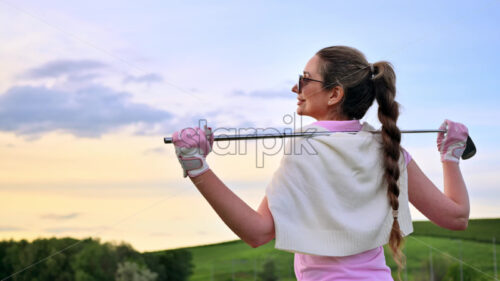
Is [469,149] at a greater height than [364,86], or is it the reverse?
[364,86]

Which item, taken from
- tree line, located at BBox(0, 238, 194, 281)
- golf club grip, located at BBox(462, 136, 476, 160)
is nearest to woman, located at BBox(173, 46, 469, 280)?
golf club grip, located at BBox(462, 136, 476, 160)

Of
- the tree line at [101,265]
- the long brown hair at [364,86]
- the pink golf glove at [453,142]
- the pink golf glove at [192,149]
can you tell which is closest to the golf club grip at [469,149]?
the pink golf glove at [453,142]

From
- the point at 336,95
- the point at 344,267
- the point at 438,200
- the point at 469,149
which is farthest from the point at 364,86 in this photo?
the point at 469,149

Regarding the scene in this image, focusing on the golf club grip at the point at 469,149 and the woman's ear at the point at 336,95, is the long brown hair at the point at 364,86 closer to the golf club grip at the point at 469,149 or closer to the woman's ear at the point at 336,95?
the woman's ear at the point at 336,95

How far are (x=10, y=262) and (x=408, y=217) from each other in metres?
7.75

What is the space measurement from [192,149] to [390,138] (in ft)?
2.56

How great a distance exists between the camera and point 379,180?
6.72ft

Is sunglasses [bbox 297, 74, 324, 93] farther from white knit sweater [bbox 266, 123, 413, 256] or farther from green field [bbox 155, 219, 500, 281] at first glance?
green field [bbox 155, 219, 500, 281]

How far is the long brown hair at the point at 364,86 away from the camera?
6.86 ft

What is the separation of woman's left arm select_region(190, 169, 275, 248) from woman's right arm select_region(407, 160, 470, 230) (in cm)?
75

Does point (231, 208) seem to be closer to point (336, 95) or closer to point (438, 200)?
point (336, 95)

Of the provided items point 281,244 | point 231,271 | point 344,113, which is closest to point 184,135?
point 281,244

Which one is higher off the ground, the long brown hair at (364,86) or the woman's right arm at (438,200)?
the long brown hair at (364,86)

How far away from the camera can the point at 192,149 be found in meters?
1.91
